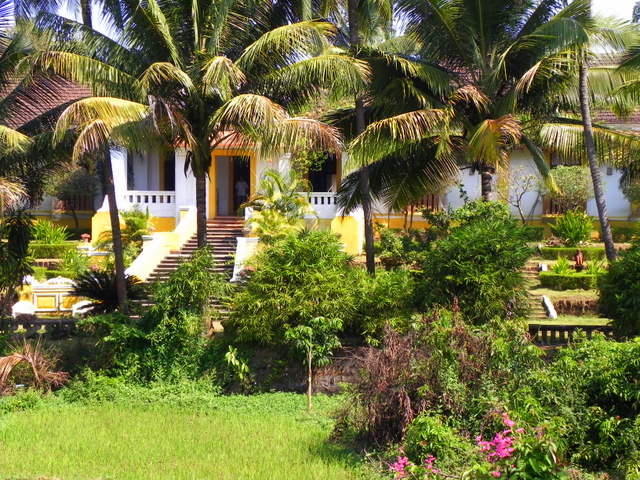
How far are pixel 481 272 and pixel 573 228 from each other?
1180 cm

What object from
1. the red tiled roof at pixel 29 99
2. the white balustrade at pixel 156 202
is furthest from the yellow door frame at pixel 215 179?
the red tiled roof at pixel 29 99

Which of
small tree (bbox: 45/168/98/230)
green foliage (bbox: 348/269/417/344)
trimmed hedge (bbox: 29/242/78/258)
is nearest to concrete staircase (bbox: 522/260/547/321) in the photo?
green foliage (bbox: 348/269/417/344)

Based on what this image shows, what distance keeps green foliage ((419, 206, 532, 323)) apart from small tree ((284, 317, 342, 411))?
1783 mm

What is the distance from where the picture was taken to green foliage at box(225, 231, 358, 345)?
14.8m

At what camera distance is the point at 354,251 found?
79.2 ft

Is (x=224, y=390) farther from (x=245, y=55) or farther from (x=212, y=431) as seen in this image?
(x=245, y=55)

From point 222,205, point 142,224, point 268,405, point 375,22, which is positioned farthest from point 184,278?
point 222,205

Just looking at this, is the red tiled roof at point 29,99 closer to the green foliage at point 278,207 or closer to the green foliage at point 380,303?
the green foliage at point 278,207

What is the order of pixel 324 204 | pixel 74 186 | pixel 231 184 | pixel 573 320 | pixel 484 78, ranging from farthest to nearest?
1. pixel 231 184
2. pixel 74 186
3. pixel 324 204
4. pixel 573 320
5. pixel 484 78

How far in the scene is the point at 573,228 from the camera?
24516mm

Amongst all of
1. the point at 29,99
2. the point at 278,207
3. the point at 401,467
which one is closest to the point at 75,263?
the point at 278,207

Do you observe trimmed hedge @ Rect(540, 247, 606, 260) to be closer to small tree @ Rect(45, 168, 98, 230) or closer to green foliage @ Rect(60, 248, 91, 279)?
green foliage @ Rect(60, 248, 91, 279)

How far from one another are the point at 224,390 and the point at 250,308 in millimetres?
1545

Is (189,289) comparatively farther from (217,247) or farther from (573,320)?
(573,320)
